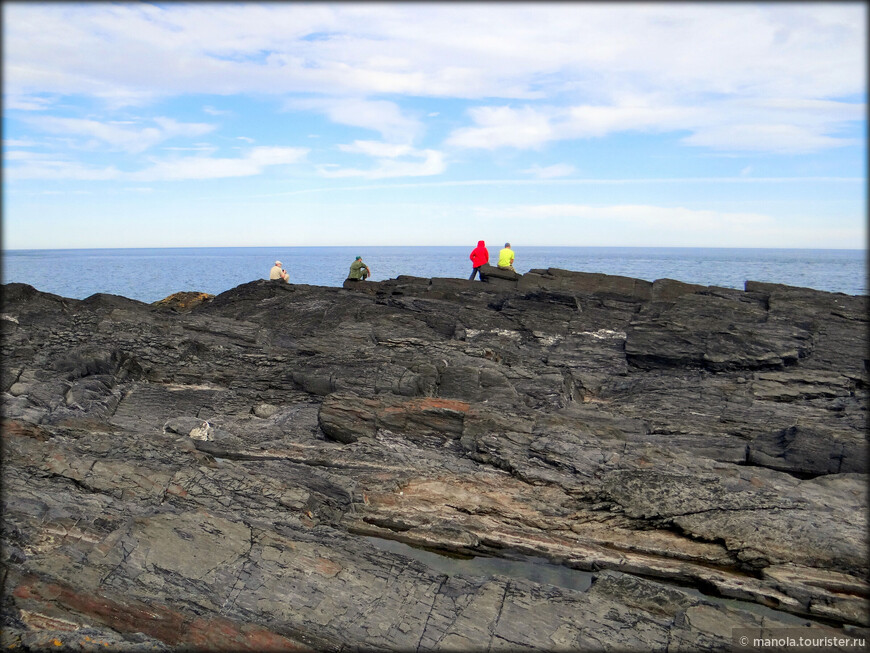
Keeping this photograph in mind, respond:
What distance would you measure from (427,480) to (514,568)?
3.16 m

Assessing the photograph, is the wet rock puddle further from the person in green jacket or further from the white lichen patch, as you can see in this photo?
the person in green jacket

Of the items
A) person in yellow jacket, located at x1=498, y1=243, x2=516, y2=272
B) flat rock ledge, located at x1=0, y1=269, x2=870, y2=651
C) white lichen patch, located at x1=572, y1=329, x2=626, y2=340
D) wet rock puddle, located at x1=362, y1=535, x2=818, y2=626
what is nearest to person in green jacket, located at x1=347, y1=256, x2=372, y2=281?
person in yellow jacket, located at x1=498, y1=243, x2=516, y2=272

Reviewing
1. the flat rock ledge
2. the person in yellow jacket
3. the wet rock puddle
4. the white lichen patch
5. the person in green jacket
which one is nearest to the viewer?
the flat rock ledge

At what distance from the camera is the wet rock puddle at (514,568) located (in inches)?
421

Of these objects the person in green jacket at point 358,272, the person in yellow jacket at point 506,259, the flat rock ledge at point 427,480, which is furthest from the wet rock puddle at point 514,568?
the person in green jacket at point 358,272

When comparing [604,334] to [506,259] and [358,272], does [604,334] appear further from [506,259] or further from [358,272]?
[358,272]

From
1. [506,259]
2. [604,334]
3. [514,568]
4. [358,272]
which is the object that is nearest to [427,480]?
[514,568]

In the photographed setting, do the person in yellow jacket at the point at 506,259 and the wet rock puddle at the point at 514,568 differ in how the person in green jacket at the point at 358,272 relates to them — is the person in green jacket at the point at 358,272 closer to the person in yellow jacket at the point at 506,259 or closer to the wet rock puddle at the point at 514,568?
the person in yellow jacket at the point at 506,259

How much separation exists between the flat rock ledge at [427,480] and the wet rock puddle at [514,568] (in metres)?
0.06

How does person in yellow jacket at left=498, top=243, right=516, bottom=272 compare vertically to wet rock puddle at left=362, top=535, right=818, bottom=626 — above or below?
above

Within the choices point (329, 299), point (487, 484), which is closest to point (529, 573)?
point (487, 484)

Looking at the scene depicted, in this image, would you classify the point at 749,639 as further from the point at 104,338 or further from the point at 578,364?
the point at 104,338

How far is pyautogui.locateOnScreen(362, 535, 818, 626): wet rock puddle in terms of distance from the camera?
35.1 ft

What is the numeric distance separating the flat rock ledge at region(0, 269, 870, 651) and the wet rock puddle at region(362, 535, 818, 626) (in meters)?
0.06
